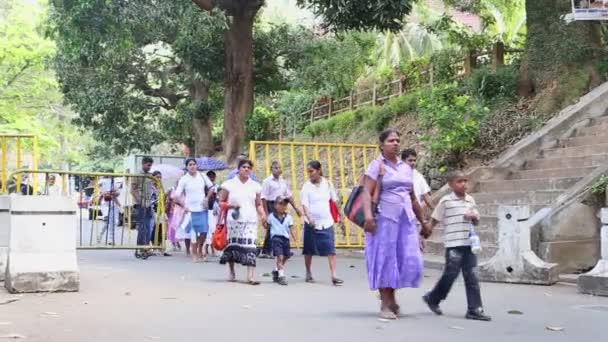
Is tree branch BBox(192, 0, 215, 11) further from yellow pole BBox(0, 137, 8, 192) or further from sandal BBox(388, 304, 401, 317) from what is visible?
sandal BBox(388, 304, 401, 317)

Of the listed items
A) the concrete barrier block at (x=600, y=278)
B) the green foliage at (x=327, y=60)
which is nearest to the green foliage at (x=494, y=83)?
the green foliage at (x=327, y=60)

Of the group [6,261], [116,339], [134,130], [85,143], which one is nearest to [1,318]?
[116,339]

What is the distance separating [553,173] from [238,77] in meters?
10.8

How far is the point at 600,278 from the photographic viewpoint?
8.91 meters

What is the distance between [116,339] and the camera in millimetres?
5922

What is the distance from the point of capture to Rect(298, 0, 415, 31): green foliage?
15.5 m

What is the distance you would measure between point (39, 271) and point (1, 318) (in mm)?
2027

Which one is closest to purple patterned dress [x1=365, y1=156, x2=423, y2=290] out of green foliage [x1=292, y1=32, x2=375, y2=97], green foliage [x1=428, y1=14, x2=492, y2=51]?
green foliage [x1=428, y1=14, x2=492, y2=51]

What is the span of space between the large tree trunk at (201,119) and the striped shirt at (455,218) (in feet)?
67.1

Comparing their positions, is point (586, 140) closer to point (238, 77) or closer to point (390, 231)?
point (390, 231)

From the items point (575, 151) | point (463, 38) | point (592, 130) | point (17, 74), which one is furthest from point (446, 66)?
point (17, 74)

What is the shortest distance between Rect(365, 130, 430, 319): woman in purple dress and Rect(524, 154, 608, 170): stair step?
670 centimetres

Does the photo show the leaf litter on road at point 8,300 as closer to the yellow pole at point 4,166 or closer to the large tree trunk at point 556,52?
the yellow pole at point 4,166

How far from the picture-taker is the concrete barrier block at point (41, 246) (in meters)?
8.84
